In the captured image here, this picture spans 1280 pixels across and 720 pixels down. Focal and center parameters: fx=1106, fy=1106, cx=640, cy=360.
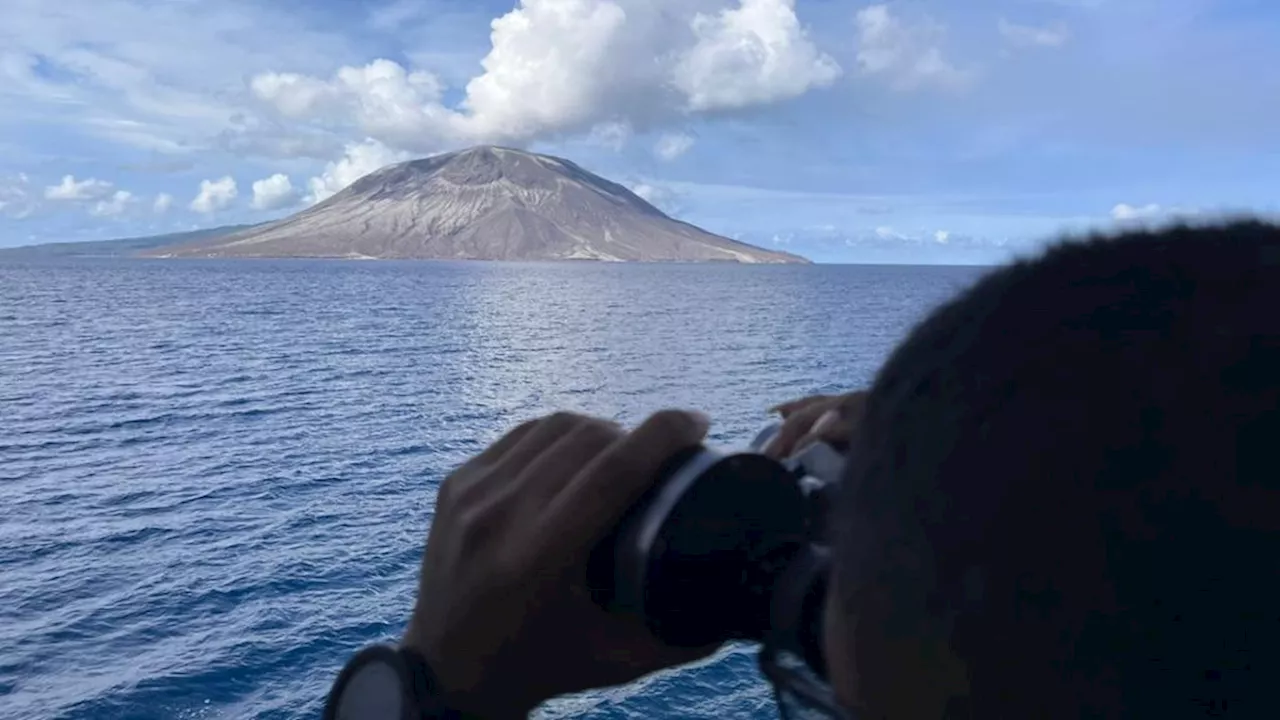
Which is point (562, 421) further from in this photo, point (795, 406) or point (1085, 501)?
point (1085, 501)

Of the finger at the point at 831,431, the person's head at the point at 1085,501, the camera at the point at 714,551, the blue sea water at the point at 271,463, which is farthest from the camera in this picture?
the blue sea water at the point at 271,463

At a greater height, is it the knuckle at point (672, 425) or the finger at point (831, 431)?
the knuckle at point (672, 425)

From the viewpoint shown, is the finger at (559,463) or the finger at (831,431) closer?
the finger at (559,463)

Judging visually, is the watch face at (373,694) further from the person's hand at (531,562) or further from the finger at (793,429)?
the finger at (793,429)

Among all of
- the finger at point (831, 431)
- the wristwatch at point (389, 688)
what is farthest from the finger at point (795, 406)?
the wristwatch at point (389, 688)

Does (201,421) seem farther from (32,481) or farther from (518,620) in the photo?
(518,620)

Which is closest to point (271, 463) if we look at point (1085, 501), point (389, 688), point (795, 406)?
point (795, 406)
